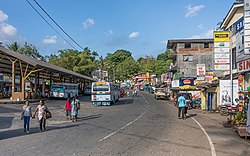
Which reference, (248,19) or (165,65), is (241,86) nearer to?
(248,19)

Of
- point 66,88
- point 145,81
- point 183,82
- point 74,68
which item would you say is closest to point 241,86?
point 183,82

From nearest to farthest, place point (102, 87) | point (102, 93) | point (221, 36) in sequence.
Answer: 1. point (221, 36)
2. point (102, 87)
3. point (102, 93)

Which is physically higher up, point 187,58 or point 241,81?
point 187,58

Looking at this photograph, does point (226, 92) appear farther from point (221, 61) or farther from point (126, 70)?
point (126, 70)

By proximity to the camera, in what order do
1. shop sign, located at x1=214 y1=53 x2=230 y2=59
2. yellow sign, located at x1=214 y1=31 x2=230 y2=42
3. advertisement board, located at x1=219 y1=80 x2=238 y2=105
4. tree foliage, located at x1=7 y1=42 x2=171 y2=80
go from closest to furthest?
shop sign, located at x1=214 y1=53 x2=230 y2=59 → yellow sign, located at x1=214 y1=31 x2=230 y2=42 → advertisement board, located at x1=219 y1=80 x2=238 y2=105 → tree foliage, located at x1=7 y1=42 x2=171 y2=80

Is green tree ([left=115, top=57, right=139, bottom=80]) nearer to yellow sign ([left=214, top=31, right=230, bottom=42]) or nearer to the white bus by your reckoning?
the white bus

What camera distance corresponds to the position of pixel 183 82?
44.6 metres

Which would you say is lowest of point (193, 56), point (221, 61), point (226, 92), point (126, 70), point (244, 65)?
point (226, 92)

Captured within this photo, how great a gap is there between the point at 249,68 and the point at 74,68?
63.3 meters

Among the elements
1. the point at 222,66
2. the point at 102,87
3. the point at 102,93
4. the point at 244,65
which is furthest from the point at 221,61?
Result: the point at 102,93

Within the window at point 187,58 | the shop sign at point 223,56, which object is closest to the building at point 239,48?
the shop sign at point 223,56

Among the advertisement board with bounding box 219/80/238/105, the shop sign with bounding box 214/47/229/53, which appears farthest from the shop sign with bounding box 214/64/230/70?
the advertisement board with bounding box 219/80/238/105

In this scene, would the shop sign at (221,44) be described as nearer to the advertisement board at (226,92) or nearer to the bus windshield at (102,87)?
the advertisement board at (226,92)

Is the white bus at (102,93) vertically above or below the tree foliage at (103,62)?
below
